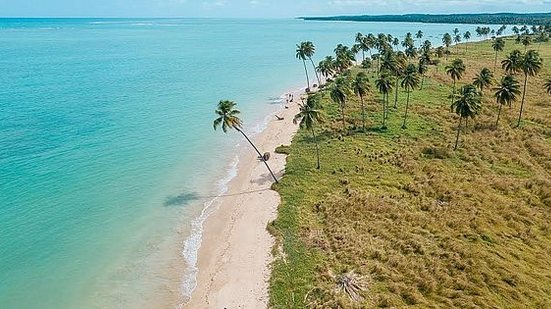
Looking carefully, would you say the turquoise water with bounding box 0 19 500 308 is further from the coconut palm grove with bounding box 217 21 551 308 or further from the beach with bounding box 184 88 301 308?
the coconut palm grove with bounding box 217 21 551 308

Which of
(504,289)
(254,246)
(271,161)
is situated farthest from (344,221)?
(271,161)

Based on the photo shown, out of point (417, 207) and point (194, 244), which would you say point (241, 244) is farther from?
point (417, 207)

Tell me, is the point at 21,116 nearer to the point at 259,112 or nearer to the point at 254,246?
the point at 259,112

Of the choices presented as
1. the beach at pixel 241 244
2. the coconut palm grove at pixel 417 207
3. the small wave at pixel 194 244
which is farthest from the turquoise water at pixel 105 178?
the coconut palm grove at pixel 417 207

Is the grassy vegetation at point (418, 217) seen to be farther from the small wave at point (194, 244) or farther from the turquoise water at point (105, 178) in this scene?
the turquoise water at point (105, 178)

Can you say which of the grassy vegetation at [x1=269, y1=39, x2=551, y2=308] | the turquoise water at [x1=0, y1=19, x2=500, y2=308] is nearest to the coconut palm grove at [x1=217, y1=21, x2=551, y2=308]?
the grassy vegetation at [x1=269, y1=39, x2=551, y2=308]

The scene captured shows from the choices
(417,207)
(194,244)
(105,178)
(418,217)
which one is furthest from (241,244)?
(105,178)
